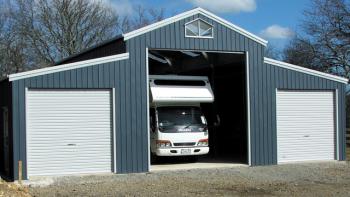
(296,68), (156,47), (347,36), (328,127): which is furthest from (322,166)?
(347,36)

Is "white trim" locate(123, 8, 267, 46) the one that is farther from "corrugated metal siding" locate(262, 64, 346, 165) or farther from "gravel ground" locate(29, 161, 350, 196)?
"gravel ground" locate(29, 161, 350, 196)

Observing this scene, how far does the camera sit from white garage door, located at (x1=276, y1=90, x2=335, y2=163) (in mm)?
19016

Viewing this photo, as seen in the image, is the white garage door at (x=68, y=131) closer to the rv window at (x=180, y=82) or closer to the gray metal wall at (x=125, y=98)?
the gray metal wall at (x=125, y=98)

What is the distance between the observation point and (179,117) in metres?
18.7

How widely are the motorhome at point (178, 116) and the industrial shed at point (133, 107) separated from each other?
1.38 metres

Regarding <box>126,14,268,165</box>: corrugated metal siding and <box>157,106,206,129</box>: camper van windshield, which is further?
<box>157,106,206,129</box>: camper van windshield

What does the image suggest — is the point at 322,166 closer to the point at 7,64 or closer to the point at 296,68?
the point at 296,68

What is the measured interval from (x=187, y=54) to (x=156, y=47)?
5.84 meters

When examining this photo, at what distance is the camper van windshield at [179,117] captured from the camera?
1855cm

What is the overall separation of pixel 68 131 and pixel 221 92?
9351 millimetres

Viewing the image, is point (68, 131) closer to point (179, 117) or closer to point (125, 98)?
point (125, 98)

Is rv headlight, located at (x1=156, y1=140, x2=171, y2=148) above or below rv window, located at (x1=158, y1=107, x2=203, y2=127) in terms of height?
below

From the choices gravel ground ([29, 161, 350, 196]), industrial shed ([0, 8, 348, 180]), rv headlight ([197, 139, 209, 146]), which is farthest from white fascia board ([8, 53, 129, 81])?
rv headlight ([197, 139, 209, 146])

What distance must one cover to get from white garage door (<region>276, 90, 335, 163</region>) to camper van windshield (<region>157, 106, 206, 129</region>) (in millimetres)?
2816
